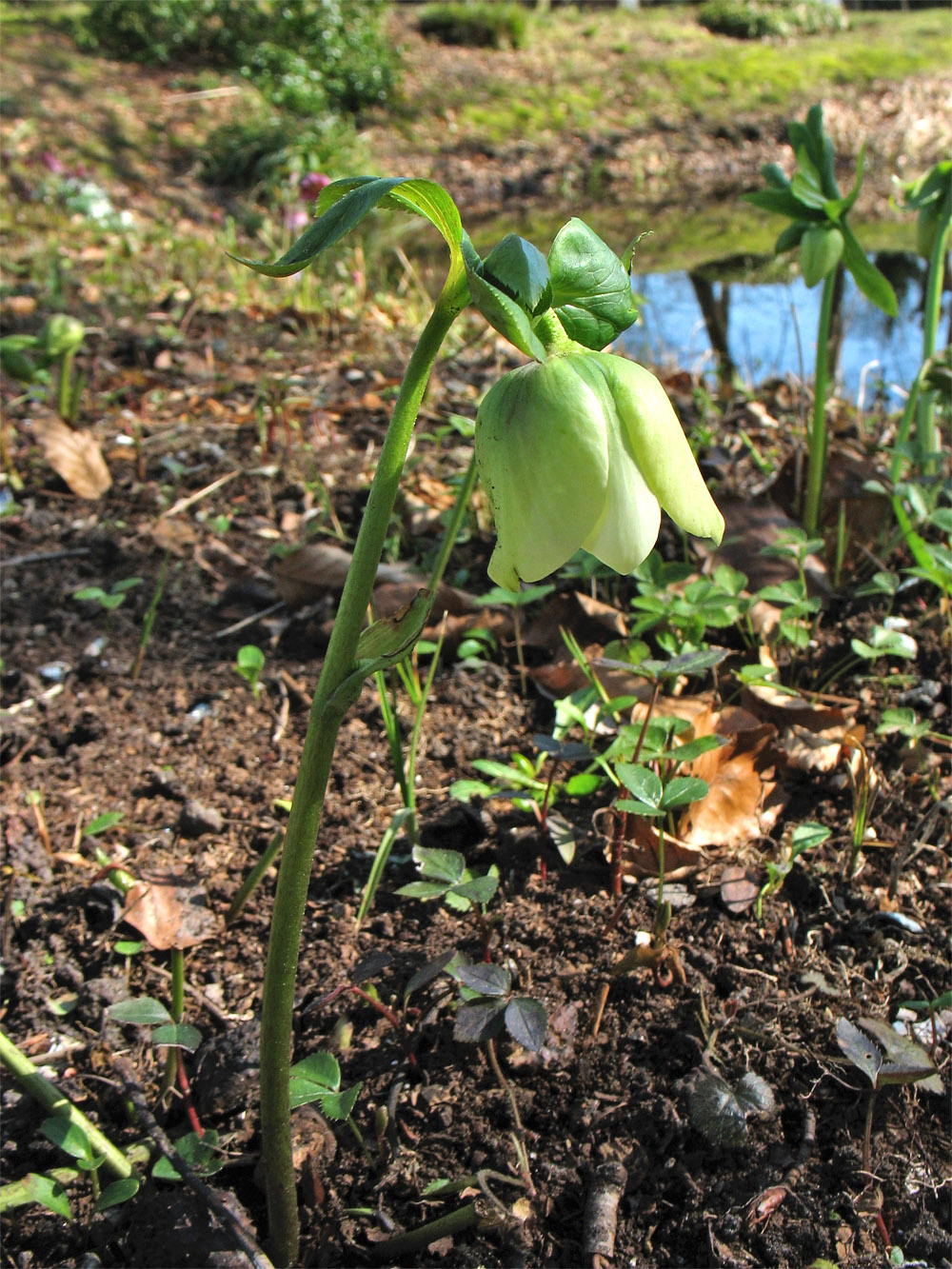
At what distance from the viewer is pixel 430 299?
354 centimetres

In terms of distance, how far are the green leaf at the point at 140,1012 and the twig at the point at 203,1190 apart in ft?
0.39

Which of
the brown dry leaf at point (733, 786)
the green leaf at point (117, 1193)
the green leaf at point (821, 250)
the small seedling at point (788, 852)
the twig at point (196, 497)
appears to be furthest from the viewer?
the twig at point (196, 497)

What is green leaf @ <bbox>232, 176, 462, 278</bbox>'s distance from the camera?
0.56 metres

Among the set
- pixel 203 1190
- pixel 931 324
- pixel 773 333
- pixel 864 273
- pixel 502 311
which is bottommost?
pixel 773 333

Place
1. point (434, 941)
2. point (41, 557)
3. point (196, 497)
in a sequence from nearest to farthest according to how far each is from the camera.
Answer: point (434, 941) < point (41, 557) < point (196, 497)

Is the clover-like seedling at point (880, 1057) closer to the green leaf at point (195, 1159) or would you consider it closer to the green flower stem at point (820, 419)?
the green leaf at point (195, 1159)

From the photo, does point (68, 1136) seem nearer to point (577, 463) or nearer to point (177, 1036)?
point (177, 1036)

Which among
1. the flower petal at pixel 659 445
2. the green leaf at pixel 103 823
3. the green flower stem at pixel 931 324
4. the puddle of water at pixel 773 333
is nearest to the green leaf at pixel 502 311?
the flower petal at pixel 659 445

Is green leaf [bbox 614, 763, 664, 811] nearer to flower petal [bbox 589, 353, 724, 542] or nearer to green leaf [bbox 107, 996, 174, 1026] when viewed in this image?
flower petal [bbox 589, 353, 724, 542]

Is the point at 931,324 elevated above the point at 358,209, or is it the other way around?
the point at 358,209

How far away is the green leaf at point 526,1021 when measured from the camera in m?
0.83

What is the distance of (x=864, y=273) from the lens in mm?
1570

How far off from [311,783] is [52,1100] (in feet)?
1.30

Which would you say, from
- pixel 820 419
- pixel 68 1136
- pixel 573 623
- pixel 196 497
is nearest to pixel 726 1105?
pixel 68 1136
